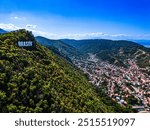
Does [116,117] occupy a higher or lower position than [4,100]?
higher

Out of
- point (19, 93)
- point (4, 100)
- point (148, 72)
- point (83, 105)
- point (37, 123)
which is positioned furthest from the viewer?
point (148, 72)

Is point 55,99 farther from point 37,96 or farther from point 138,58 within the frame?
point 138,58

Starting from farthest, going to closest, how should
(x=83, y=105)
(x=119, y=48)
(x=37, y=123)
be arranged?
(x=119, y=48)
(x=83, y=105)
(x=37, y=123)

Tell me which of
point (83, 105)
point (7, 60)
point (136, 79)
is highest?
point (7, 60)

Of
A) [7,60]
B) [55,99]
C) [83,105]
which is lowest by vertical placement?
[83,105]

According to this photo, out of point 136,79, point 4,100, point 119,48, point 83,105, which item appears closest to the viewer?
point 4,100

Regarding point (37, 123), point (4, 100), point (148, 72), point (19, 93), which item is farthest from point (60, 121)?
point (148, 72)

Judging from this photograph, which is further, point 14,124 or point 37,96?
point 37,96

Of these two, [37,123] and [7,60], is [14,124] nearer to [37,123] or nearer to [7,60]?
[37,123]

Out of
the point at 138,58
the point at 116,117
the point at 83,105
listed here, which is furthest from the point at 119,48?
the point at 116,117
